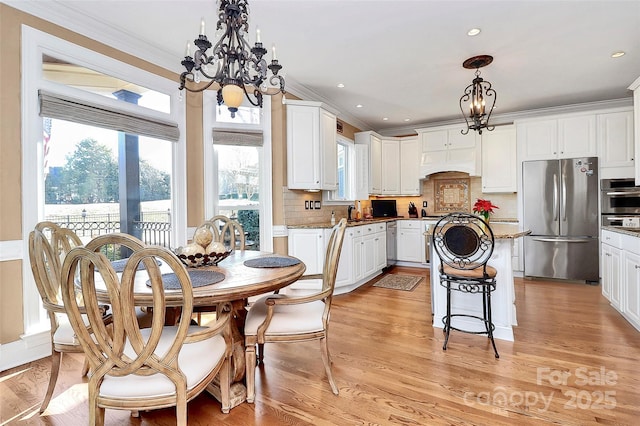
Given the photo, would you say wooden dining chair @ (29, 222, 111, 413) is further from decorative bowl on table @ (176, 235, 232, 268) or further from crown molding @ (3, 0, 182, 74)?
crown molding @ (3, 0, 182, 74)

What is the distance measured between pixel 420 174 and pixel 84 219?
5101 mm

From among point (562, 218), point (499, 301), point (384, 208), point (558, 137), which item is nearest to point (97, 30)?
point (499, 301)

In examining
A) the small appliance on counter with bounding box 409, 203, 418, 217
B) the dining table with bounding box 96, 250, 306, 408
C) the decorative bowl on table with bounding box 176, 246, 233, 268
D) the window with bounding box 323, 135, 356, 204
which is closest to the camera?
the dining table with bounding box 96, 250, 306, 408

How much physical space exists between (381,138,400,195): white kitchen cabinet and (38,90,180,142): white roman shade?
3.87 m

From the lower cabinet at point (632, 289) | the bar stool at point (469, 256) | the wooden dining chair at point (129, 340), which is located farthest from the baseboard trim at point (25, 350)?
the lower cabinet at point (632, 289)

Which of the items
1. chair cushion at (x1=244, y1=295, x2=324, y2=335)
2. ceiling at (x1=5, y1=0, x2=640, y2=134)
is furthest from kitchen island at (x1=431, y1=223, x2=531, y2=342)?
ceiling at (x1=5, y1=0, x2=640, y2=134)

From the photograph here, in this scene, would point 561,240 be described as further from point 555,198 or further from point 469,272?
point 469,272

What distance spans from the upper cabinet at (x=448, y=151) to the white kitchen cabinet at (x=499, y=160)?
0.45ft

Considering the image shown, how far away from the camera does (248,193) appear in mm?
3818

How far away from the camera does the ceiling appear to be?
8.03 ft

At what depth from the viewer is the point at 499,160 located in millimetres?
5129

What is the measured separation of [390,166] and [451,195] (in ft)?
4.22

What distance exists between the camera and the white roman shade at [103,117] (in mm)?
2379

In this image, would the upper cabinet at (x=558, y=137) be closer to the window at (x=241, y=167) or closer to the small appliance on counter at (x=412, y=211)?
the small appliance on counter at (x=412, y=211)
